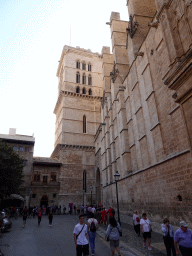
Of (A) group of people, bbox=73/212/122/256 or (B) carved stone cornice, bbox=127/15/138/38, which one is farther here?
(B) carved stone cornice, bbox=127/15/138/38

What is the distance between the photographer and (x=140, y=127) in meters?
14.6

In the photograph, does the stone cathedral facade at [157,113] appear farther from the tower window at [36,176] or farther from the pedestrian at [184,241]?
the tower window at [36,176]

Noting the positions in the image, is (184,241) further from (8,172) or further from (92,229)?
(8,172)

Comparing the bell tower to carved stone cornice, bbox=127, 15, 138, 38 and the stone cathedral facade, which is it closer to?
the stone cathedral facade

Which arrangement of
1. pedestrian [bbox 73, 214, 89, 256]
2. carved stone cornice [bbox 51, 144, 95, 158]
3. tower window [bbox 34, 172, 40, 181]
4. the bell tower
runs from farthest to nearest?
carved stone cornice [bbox 51, 144, 95, 158] → the bell tower → tower window [bbox 34, 172, 40, 181] → pedestrian [bbox 73, 214, 89, 256]

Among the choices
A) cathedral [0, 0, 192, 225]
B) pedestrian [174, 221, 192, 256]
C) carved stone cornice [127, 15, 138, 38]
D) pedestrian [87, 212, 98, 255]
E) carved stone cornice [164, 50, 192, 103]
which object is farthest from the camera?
carved stone cornice [127, 15, 138, 38]

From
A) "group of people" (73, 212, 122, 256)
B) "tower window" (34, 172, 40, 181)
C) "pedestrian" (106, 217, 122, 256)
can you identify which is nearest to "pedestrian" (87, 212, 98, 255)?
"group of people" (73, 212, 122, 256)

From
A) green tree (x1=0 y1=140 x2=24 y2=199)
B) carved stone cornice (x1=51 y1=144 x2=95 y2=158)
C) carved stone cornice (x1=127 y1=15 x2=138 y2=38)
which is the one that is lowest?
green tree (x1=0 y1=140 x2=24 y2=199)

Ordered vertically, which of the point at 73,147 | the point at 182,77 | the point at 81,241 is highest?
the point at 73,147

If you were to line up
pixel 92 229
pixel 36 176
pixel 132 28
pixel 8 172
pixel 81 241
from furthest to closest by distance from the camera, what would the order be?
pixel 36 176, pixel 8 172, pixel 132 28, pixel 92 229, pixel 81 241

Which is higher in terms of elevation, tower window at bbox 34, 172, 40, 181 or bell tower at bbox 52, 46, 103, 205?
bell tower at bbox 52, 46, 103, 205

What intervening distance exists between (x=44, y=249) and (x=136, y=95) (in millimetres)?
12380

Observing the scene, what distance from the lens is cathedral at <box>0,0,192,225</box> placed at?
8.53 meters

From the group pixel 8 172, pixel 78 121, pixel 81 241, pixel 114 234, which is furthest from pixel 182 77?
pixel 78 121
